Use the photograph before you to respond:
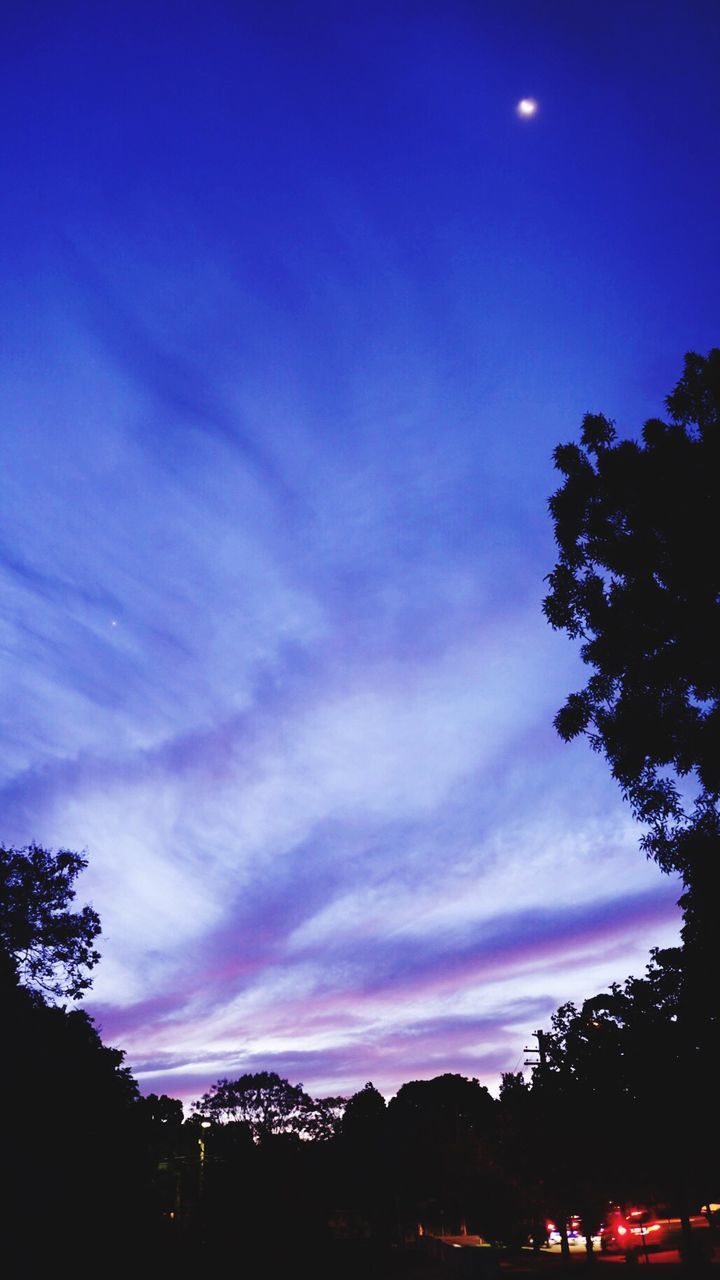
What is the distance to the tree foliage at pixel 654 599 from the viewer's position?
1934 cm

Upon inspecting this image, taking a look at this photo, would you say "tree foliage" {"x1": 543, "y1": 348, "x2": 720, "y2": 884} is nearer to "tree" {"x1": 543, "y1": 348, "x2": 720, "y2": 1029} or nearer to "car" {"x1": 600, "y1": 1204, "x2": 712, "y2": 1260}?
"tree" {"x1": 543, "y1": 348, "x2": 720, "y2": 1029}

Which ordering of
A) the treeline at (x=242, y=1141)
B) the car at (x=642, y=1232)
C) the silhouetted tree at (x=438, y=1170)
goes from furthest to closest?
the silhouetted tree at (x=438, y=1170) < the car at (x=642, y=1232) < the treeline at (x=242, y=1141)

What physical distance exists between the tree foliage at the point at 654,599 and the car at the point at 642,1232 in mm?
25858

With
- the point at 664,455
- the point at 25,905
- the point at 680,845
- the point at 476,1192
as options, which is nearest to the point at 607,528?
the point at 664,455

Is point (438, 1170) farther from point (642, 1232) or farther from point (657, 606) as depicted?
point (657, 606)

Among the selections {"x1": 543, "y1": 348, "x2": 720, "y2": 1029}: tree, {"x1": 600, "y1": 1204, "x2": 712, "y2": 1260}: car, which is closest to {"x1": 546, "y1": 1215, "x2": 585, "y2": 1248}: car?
{"x1": 600, "y1": 1204, "x2": 712, "y2": 1260}: car

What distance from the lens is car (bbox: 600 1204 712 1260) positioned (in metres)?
36.3

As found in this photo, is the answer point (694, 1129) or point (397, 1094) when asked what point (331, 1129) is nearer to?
point (397, 1094)

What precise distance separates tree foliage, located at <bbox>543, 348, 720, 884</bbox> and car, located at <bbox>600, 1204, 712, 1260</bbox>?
25.9 m

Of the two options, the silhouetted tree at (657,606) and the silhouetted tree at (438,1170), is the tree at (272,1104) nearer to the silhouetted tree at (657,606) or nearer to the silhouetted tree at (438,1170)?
the silhouetted tree at (438,1170)

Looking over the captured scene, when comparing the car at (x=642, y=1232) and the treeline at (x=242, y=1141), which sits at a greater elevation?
the treeline at (x=242, y=1141)

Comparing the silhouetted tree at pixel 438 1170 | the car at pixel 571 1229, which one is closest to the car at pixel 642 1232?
the car at pixel 571 1229

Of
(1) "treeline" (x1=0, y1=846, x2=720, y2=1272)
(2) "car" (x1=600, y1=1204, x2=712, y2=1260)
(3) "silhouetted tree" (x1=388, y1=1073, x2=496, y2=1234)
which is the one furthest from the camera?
(3) "silhouetted tree" (x1=388, y1=1073, x2=496, y2=1234)

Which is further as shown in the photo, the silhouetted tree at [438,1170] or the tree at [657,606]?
the silhouetted tree at [438,1170]
